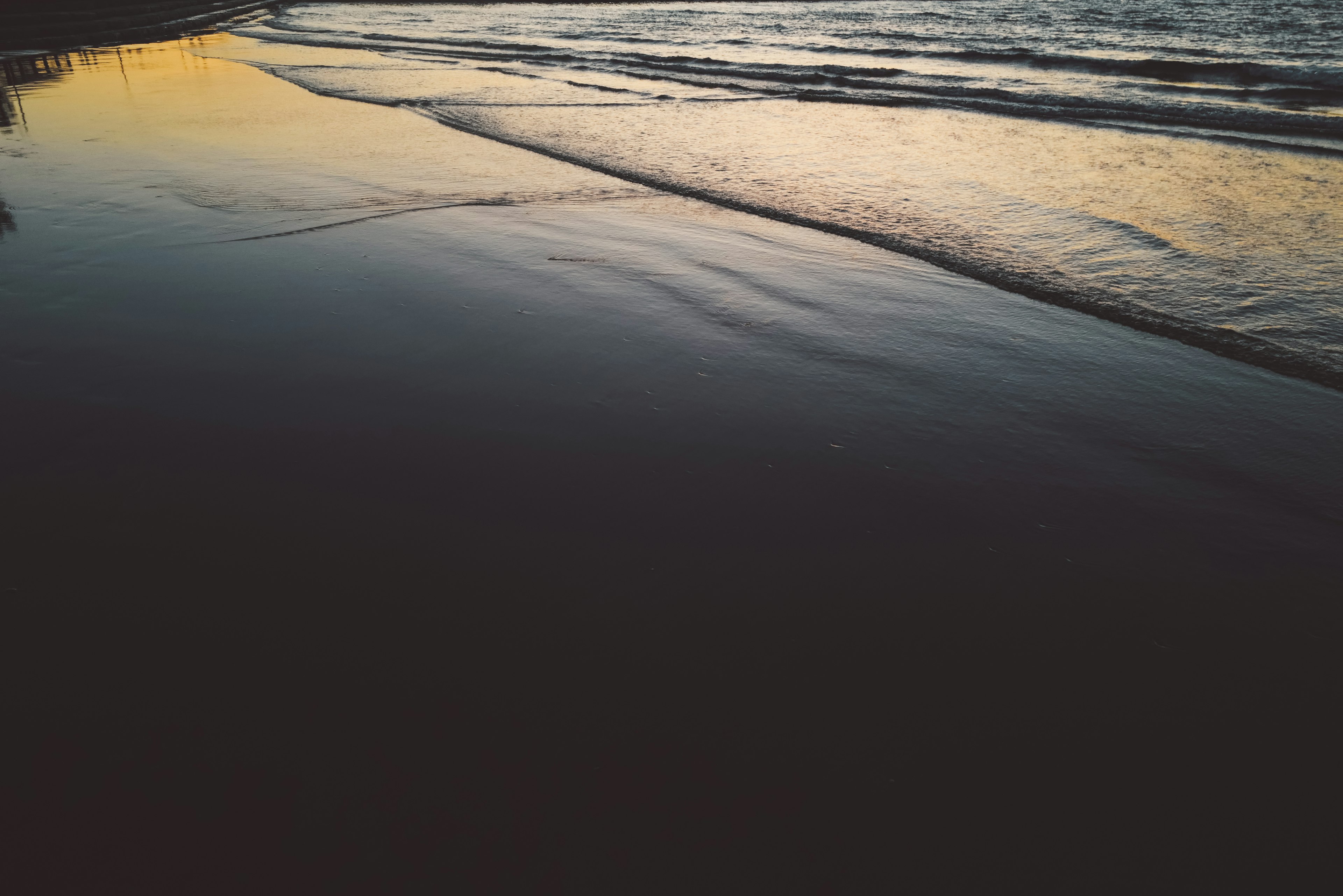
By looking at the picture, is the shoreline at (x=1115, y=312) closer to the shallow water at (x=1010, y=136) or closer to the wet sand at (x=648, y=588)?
the shallow water at (x=1010, y=136)

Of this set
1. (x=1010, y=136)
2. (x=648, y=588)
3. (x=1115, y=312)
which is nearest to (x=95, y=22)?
(x=1010, y=136)

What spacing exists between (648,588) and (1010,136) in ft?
27.4

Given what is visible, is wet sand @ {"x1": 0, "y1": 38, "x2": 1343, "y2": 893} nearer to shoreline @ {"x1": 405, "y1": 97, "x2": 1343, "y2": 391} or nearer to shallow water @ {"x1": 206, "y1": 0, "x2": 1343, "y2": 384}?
shoreline @ {"x1": 405, "y1": 97, "x2": 1343, "y2": 391}

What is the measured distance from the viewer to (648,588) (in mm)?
2125

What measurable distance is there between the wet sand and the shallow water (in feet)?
2.35

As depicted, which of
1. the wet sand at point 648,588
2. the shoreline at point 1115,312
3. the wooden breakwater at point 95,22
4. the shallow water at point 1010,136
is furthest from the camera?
the wooden breakwater at point 95,22

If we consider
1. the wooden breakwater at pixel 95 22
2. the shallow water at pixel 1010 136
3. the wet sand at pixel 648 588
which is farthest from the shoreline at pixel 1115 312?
the wooden breakwater at pixel 95 22

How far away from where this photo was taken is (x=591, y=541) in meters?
2.30

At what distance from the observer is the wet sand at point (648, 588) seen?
1.50m

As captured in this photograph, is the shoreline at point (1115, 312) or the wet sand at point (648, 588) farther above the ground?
the shoreline at point (1115, 312)

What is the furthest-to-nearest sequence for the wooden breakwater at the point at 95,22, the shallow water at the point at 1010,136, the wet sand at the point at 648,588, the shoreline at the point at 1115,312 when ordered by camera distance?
the wooden breakwater at the point at 95,22
the shallow water at the point at 1010,136
the shoreline at the point at 1115,312
the wet sand at the point at 648,588

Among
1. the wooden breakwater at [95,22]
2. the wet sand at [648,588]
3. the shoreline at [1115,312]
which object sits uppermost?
the shoreline at [1115,312]

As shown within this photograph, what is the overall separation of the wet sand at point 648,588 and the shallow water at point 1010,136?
0.72m

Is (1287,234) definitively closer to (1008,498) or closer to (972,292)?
(972,292)
